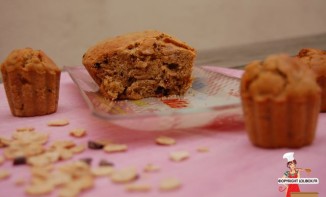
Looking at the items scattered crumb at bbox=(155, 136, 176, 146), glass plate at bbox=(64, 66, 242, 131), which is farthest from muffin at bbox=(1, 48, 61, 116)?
scattered crumb at bbox=(155, 136, 176, 146)

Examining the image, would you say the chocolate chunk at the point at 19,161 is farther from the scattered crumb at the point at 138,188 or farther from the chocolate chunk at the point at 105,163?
the scattered crumb at the point at 138,188

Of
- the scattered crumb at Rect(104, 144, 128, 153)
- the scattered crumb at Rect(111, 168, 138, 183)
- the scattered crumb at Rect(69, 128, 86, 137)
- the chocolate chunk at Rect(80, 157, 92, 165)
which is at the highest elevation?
the scattered crumb at Rect(111, 168, 138, 183)

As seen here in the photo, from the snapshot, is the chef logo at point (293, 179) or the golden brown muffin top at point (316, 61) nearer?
the chef logo at point (293, 179)

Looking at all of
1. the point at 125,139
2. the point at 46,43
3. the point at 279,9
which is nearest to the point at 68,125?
the point at 125,139

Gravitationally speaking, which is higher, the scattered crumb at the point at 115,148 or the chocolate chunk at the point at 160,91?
the scattered crumb at the point at 115,148

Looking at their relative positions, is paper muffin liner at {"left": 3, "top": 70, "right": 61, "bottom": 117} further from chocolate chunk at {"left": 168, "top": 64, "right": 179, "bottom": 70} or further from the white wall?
the white wall

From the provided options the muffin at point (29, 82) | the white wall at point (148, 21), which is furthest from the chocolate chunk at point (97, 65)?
the white wall at point (148, 21)

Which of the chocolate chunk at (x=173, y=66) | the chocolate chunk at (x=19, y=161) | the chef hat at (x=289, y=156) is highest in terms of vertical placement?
the chocolate chunk at (x=173, y=66)

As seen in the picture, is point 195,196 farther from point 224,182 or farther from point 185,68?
point 185,68
